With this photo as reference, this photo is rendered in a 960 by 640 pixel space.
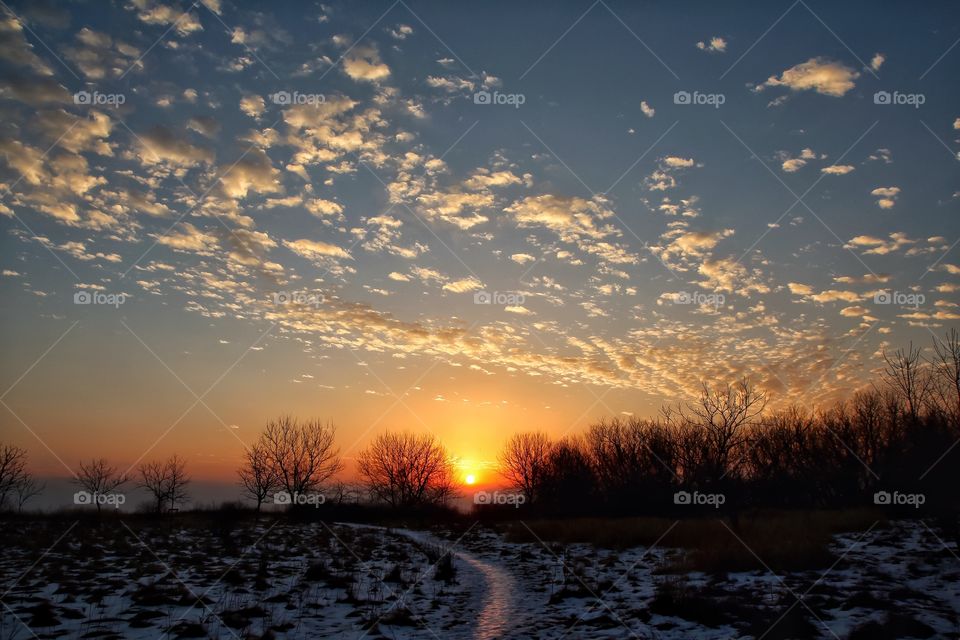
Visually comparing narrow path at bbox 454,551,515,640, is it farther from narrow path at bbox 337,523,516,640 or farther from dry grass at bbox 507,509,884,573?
dry grass at bbox 507,509,884,573

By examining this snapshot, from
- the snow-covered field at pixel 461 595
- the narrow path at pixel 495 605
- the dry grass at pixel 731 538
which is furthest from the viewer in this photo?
the dry grass at pixel 731 538

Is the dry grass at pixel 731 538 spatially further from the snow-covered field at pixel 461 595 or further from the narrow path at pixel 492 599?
the narrow path at pixel 492 599

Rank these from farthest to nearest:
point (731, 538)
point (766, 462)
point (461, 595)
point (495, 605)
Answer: point (766, 462), point (731, 538), point (461, 595), point (495, 605)

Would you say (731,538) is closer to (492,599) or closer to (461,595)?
(492,599)

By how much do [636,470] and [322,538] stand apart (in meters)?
49.6

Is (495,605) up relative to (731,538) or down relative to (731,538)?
down

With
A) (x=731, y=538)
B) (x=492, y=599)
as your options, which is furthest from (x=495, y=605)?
(x=731, y=538)

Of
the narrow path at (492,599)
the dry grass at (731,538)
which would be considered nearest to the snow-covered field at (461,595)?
the narrow path at (492,599)

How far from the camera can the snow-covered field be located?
12078 millimetres

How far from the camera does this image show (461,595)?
17.6 meters

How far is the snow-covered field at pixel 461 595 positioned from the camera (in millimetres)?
12078

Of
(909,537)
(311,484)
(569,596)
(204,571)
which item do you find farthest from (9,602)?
(311,484)

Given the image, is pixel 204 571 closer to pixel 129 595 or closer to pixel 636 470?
pixel 129 595

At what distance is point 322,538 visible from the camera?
3184 cm
